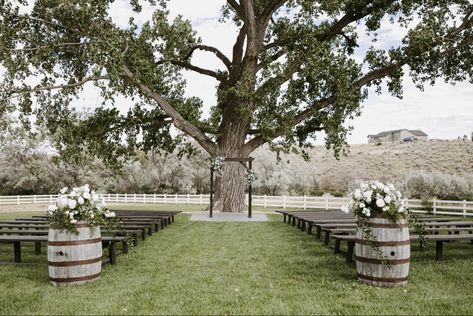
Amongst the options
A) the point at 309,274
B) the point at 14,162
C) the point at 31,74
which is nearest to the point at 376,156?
the point at 14,162

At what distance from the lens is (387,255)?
5.87 metres

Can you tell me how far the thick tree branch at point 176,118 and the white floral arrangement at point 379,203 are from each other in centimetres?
1126

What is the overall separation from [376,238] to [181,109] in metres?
13.7

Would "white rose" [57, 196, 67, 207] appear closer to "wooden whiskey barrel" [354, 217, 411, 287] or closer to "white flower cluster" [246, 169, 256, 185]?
"wooden whiskey barrel" [354, 217, 411, 287]

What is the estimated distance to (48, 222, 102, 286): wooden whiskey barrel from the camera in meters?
6.02

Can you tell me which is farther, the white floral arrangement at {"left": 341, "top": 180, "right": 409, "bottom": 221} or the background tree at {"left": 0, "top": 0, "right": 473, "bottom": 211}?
the background tree at {"left": 0, "top": 0, "right": 473, "bottom": 211}

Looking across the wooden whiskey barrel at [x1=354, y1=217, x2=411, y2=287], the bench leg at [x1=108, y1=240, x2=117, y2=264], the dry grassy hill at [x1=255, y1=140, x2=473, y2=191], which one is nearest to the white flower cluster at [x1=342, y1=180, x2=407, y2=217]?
the wooden whiskey barrel at [x1=354, y1=217, x2=411, y2=287]

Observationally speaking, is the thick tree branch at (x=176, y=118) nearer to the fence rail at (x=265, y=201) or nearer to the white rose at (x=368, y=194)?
the fence rail at (x=265, y=201)

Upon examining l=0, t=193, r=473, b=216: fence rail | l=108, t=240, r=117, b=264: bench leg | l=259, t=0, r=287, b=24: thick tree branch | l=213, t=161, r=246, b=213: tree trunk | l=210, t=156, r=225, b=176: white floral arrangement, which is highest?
l=259, t=0, r=287, b=24: thick tree branch

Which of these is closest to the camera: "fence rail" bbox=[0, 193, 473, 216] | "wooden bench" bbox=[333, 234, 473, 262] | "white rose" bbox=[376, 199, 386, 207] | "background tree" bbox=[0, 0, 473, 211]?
"white rose" bbox=[376, 199, 386, 207]

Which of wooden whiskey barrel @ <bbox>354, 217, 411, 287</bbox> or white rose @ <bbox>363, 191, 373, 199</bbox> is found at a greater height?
white rose @ <bbox>363, 191, 373, 199</bbox>

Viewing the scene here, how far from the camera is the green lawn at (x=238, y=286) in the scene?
501cm

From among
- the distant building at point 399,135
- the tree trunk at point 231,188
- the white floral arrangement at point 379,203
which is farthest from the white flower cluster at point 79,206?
the distant building at point 399,135

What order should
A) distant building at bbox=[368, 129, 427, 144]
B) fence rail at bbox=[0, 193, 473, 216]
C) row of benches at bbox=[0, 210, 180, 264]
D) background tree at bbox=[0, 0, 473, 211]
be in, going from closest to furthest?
row of benches at bbox=[0, 210, 180, 264], background tree at bbox=[0, 0, 473, 211], fence rail at bbox=[0, 193, 473, 216], distant building at bbox=[368, 129, 427, 144]
